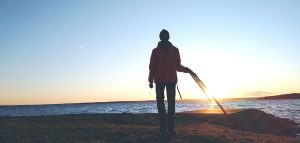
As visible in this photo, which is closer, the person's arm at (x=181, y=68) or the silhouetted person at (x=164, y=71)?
the silhouetted person at (x=164, y=71)

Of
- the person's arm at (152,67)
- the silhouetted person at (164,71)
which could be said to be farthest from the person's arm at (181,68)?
the person's arm at (152,67)

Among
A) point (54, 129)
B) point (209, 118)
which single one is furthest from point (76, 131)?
point (209, 118)

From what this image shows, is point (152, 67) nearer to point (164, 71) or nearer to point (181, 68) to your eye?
point (164, 71)

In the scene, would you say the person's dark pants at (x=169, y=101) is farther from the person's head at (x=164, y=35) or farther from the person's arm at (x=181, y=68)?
the person's head at (x=164, y=35)

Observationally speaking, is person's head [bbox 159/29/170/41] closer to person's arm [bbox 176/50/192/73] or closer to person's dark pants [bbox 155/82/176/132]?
person's arm [bbox 176/50/192/73]

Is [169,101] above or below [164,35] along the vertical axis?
below

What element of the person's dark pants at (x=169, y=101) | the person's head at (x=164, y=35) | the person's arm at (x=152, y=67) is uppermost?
the person's head at (x=164, y=35)

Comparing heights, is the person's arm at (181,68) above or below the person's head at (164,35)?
below

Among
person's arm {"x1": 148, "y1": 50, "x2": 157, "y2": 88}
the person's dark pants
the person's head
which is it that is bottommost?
the person's dark pants

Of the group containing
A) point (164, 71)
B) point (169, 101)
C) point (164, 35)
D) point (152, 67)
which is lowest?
point (169, 101)

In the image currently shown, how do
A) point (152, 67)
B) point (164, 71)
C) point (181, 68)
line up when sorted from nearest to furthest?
point (164, 71) → point (152, 67) → point (181, 68)

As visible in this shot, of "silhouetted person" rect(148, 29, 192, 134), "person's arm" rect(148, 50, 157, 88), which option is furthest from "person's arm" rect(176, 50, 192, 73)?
"person's arm" rect(148, 50, 157, 88)

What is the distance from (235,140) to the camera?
9.50 metres

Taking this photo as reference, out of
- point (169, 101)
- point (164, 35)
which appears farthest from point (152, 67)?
point (169, 101)
